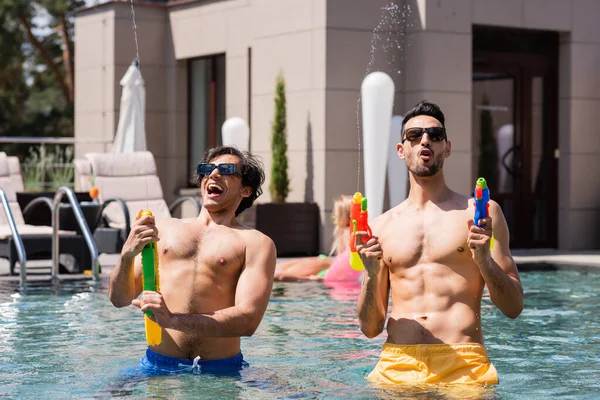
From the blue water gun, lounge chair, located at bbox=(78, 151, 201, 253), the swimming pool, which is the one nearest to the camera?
the blue water gun

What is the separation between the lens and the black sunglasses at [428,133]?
4824 mm

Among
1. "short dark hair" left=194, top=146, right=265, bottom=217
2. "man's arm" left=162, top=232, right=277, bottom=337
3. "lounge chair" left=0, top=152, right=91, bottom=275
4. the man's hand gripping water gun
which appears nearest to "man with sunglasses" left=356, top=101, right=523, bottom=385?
the man's hand gripping water gun

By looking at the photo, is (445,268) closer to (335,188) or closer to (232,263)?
(232,263)

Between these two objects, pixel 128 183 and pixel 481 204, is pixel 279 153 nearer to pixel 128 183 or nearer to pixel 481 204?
pixel 128 183

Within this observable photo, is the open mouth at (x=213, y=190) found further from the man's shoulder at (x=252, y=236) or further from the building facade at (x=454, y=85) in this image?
the building facade at (x=454, y=85)

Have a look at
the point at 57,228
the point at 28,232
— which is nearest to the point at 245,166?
the point at 57,228

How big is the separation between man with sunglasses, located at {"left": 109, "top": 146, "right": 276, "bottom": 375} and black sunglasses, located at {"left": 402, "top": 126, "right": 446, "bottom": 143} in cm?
88

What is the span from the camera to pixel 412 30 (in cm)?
1573

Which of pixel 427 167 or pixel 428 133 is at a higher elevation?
pixel 428 133

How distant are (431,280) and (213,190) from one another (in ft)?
3.63

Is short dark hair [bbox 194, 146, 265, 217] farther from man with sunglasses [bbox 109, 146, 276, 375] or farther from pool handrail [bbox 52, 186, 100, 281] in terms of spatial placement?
pool handrail [bbox 52, 186, 100, 281]

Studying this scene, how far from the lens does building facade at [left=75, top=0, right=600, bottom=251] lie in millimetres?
15508

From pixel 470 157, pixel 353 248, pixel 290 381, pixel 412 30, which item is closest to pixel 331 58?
pixel 412 30

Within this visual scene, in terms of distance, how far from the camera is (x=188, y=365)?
532cm
